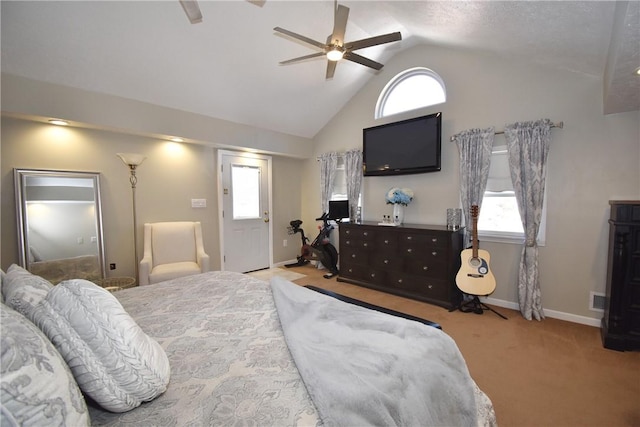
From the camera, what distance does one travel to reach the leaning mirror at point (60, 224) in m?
2.86

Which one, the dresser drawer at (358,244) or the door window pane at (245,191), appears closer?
the dresser drawer at (358,244)

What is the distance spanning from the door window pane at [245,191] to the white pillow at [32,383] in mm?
4098

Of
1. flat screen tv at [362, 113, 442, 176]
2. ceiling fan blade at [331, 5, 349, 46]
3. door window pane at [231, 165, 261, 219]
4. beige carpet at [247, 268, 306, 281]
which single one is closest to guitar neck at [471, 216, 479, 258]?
flat screen tv at [362, 113, 442, 176]

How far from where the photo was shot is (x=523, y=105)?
307 cm

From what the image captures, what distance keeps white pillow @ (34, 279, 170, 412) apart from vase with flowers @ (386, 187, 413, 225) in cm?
342

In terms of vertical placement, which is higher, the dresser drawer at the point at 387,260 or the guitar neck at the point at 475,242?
the guitar neck at the point at 475,242

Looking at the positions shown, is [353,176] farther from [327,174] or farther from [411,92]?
[411,92]

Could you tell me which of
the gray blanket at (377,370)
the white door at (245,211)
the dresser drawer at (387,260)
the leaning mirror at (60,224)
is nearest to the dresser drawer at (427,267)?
the dresser drawer at (387,260)

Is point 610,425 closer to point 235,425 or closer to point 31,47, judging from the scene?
point 235,425

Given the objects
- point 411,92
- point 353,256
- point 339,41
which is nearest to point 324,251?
point 353,256

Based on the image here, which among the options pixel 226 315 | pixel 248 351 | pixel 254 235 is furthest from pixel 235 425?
pixel 254 235

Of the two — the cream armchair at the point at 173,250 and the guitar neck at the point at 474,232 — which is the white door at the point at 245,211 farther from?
the guitar neck at the point at 474,232

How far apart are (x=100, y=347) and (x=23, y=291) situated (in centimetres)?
43

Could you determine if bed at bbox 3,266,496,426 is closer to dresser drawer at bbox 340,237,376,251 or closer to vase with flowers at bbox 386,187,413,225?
dresser drawer at bbox 340,237,376,251
